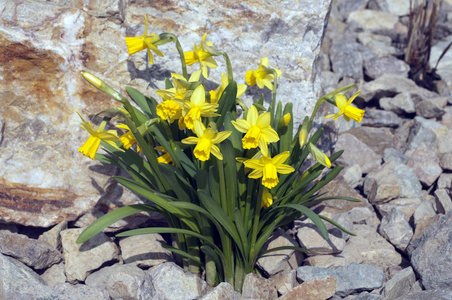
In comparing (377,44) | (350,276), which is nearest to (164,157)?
(350,276)

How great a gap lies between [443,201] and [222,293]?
1720 millimetres

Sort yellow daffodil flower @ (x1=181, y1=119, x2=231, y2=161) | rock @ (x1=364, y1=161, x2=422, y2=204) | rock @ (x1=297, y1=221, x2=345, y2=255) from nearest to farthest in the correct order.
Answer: yellow daffodil flower @ (x1=181, y1=119, x2=231, y2=161), rock @ (x1=297, y1=221, x2=345, y2=255), rock @ (x1=364, y1=161, x2=422, y2=204)

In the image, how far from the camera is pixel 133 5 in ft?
10.3

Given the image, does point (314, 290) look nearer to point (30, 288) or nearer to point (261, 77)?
point (261, 77)

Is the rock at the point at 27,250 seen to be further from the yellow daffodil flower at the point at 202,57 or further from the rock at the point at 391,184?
the rock at the point at 391,184

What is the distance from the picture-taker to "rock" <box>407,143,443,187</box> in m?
3.67

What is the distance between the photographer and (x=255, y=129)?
2.21 m

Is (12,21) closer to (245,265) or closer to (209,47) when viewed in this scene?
(209,47)

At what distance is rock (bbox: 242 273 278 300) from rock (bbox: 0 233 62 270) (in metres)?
1.13

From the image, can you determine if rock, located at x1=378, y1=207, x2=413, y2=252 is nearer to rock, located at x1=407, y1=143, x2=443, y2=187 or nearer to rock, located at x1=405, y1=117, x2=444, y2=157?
rock, located at x1=407, y1=143, x2=443, y2=187

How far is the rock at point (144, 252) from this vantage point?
2.87m

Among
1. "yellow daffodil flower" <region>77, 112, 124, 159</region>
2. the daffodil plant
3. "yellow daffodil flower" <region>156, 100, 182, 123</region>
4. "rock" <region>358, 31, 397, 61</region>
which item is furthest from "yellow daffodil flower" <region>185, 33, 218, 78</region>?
"rock" <region>358, 31, 397, 61</region>

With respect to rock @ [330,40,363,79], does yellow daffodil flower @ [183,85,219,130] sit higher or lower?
higher

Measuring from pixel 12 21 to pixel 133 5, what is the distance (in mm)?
724
